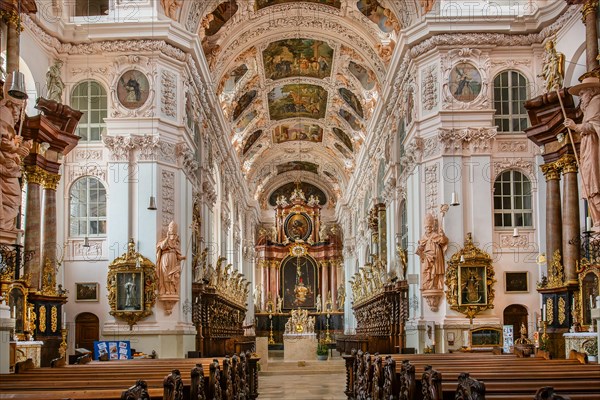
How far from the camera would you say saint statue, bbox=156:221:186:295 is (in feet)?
71.8

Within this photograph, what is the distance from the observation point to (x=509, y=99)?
23.2 meters

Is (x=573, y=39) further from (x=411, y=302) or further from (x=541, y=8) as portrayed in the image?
(x=411, y=302)

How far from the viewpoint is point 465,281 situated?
2170cm

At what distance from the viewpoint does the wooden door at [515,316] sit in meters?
22.2

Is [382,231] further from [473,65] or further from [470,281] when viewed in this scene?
[473,65]

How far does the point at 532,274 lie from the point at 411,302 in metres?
3.69

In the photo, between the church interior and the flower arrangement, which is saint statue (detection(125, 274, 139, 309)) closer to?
the church interior

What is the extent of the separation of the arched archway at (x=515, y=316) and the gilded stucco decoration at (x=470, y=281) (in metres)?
0.89

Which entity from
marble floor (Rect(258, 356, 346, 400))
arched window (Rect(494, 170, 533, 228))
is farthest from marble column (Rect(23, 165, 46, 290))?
arched window (Rect(494, 170, 533, 228))

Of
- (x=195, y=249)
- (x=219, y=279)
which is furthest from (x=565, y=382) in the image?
(x=219, y=279)

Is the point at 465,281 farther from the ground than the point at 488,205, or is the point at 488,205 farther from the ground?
the point at 488,205

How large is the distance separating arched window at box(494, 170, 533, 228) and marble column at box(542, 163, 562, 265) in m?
3.53

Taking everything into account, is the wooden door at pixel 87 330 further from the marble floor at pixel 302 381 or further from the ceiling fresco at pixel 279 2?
the ceiling fresco at pixel 279 2

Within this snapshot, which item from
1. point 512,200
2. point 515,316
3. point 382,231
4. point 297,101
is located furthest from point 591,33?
point 297,101
